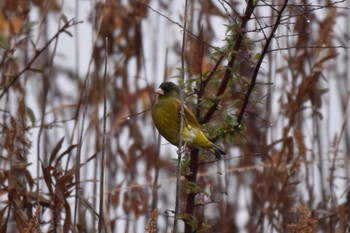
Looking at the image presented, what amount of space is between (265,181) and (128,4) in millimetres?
1019

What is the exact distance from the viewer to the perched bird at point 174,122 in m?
1.98

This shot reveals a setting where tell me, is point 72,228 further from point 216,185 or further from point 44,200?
point 216,185

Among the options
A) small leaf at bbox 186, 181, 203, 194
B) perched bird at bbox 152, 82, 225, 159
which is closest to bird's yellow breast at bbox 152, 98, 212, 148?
perched bird at bbox 152, 82, 225, 159

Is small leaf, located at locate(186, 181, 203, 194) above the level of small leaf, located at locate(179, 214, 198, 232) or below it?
above

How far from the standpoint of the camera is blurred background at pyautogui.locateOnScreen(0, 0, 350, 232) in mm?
2193

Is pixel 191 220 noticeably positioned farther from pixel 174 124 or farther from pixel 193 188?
pixel 174 124

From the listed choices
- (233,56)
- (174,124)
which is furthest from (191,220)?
(233,56)

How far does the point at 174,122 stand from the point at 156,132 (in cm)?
92

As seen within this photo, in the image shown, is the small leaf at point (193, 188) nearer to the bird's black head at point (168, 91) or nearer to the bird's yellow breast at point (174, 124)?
the bird's yellow breast at point (174, 124)

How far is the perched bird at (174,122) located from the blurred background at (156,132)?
0.04 m

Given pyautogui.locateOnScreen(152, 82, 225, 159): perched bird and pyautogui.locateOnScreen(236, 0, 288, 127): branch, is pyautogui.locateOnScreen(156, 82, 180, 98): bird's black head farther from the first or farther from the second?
pyautogui.locateOnScreen(236, 0, 288, 127): branch

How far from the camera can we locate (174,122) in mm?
2096

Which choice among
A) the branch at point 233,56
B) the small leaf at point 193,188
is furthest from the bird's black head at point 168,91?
A: the small leaf at point 193,188

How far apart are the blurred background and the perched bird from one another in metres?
0.04
